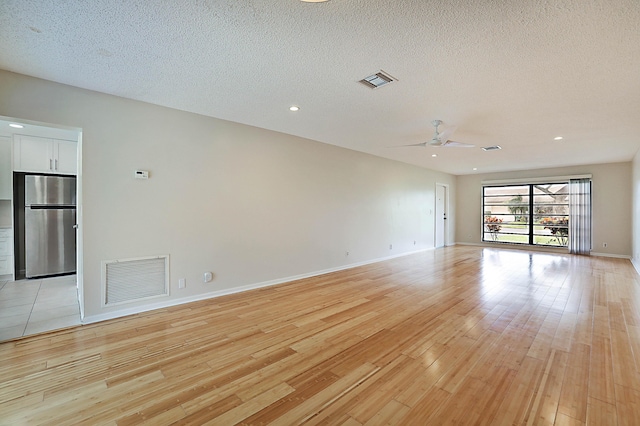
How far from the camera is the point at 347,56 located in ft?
7.80

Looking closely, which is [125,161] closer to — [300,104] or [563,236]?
[300,104]

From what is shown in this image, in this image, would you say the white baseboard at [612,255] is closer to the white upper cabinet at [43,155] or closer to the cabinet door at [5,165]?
the white upper cabinet at [43,155]

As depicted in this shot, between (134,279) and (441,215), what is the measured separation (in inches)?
355

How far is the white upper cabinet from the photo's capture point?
469 cm

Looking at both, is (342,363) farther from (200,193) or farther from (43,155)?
(43,155)

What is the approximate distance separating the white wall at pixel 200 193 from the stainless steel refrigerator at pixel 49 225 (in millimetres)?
2818

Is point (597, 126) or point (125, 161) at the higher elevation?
point (597, 126)

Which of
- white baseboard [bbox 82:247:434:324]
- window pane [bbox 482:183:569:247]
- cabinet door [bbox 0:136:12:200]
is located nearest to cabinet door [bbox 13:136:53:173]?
cabinet door [bbox 0:136:12:200]

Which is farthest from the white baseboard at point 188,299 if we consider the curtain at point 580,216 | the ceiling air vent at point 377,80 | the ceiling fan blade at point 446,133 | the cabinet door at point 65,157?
the curtain at point 580,216

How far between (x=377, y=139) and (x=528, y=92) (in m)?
2.43

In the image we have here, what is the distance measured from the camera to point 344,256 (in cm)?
593

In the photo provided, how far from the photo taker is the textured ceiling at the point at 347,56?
1.84 m

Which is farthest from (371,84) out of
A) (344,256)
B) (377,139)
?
(344,256)

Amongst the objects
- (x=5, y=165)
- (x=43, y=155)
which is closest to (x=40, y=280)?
(x=5, y=165)
